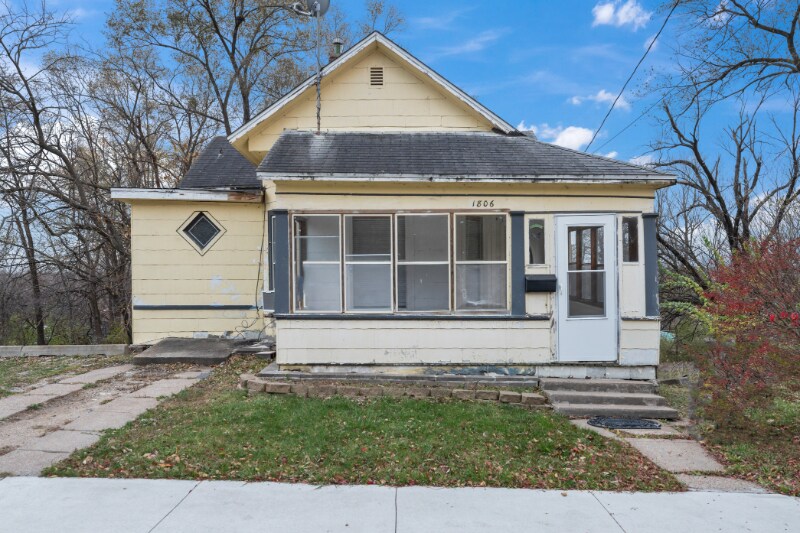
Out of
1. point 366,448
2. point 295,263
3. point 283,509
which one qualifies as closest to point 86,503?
point 283,509

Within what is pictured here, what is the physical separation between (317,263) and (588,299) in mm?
4148

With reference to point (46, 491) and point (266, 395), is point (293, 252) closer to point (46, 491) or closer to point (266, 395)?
point (266, 395)

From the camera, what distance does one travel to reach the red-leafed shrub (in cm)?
534

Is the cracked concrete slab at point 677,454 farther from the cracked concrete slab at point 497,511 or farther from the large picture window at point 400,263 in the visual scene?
the large picture window at point 400,263

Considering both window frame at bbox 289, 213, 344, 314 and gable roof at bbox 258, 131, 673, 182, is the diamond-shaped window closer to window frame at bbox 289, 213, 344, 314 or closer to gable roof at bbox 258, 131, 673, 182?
gable roof at bbox 258, 131, 673, 182

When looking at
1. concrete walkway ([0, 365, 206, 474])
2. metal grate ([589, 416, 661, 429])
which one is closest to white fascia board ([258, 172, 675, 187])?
metal grate ([589, 416, 661, 429])

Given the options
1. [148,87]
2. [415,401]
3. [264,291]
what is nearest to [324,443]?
[415,401]

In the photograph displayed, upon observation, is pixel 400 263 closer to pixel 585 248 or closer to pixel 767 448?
pixel 585 248

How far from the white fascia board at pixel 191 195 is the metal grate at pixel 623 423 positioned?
7.36 meters

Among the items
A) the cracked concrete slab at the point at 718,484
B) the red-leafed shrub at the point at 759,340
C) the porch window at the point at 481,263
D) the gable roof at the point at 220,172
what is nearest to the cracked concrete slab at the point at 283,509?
the cracked concrete slab at the point at 718,484

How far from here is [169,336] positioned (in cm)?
1035

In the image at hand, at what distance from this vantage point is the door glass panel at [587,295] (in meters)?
7.47

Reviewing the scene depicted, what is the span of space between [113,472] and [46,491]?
1.68 feet

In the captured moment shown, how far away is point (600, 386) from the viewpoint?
7141mm
